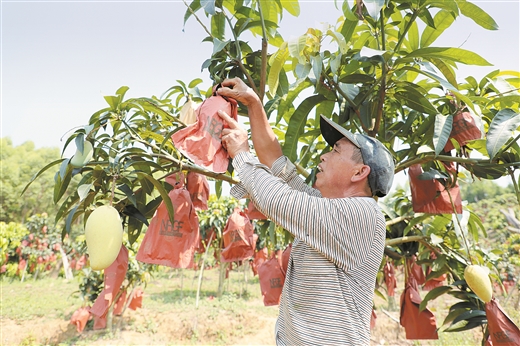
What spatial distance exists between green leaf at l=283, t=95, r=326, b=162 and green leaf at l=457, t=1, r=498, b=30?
42cm

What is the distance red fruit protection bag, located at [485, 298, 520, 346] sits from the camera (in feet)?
4.30

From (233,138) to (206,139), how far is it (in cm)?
6

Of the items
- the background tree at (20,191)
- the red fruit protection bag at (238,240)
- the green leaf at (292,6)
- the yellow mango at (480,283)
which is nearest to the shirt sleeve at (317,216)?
the green leaf at (292,6)

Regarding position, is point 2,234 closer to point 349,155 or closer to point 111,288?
point 111,288

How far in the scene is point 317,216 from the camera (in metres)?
0.75

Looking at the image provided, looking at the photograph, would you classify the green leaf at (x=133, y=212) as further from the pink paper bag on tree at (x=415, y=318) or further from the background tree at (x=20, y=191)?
the background tree at (x=20, y=191)

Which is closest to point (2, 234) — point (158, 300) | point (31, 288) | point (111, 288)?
point (31, 288)

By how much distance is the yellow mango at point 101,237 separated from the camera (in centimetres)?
81

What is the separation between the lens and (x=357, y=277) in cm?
82

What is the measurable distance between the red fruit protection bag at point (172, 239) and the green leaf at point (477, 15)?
2.92ft

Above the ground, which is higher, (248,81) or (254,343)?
(248,81)

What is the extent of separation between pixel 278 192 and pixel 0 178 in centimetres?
2048

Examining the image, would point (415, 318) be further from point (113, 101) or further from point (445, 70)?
point (113, 101)

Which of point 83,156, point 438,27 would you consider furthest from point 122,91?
point 438,27
